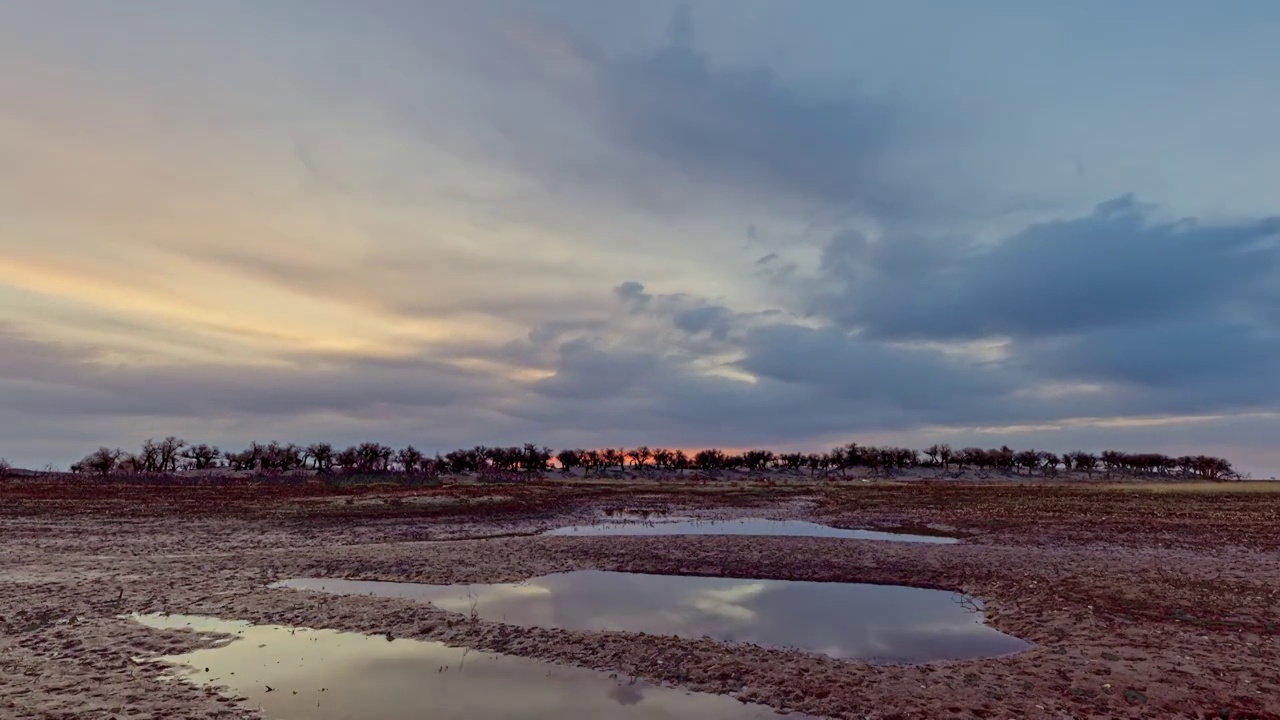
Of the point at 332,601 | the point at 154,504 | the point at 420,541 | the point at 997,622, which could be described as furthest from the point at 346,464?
the point at 997,622

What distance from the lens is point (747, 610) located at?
1923 centimetres

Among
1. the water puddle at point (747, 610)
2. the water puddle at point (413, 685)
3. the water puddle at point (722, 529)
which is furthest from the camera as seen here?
the water puddle at point (722, 529)

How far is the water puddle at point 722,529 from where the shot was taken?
37281 millimetres

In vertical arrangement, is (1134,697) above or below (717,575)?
above

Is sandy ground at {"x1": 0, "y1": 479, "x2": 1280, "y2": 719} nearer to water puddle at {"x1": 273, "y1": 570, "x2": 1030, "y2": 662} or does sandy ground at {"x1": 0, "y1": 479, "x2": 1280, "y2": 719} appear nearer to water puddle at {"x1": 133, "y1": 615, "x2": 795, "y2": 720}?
water puddle at {"x1": 133, "y1": 615, "x2": 795, "y2": 720}

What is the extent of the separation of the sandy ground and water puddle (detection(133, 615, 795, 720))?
631 millimetres

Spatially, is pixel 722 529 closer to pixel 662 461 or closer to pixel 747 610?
pixel 747 610

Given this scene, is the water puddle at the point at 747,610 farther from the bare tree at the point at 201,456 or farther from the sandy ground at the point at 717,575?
the bare tree at the point at 201,456

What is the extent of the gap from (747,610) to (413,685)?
1003cm

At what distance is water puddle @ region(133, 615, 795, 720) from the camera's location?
11328 millimetres

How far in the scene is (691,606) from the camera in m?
19.8

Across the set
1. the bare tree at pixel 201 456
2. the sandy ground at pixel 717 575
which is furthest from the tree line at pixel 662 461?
the sandy ground at pixel 717 575

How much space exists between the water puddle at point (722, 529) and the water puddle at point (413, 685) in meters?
23.4

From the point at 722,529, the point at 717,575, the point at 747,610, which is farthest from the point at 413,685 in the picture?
the point at 722,529
